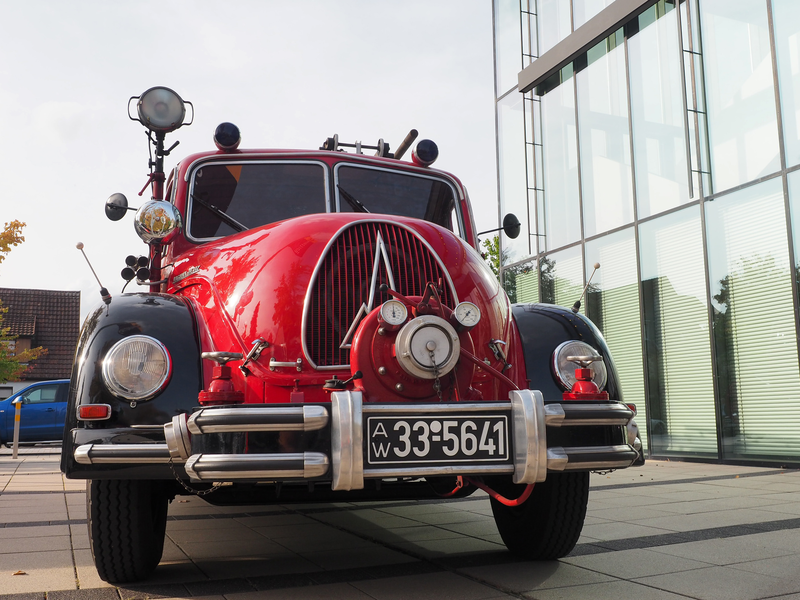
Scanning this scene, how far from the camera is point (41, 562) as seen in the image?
157 inches

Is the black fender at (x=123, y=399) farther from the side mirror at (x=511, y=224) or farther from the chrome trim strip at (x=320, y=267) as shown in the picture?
the side mirror at (x=511, y=224)

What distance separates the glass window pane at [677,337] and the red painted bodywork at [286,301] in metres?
7.43

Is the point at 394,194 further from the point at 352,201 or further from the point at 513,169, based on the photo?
the point at 513,169

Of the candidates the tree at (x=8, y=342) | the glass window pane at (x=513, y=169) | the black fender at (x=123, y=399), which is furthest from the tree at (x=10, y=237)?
the black fender at (x=123, y=399)

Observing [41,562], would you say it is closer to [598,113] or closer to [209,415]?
[209,415]

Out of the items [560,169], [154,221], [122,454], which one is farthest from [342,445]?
[560,169]

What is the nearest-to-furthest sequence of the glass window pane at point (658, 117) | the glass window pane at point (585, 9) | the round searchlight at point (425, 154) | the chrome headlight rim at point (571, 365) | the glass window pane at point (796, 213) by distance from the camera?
1. the chrome headlight rim at point (571, 365)
2. the round searchlight at point (425, 154)
3. the glass window pane at point (796, 213)
4. the glass window pane at point (658, 117)
5. the glass window pane at point (585, 9)

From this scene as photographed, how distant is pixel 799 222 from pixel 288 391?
7.95m

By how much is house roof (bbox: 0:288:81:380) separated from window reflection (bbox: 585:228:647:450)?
26496 mm

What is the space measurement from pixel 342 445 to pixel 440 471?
406mm

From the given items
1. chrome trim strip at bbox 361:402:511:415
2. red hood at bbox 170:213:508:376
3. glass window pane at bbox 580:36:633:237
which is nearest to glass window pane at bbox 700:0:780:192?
glass window pane at bbox 580:36:633:237

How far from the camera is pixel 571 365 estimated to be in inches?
144

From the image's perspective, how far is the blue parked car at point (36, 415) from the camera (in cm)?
1622

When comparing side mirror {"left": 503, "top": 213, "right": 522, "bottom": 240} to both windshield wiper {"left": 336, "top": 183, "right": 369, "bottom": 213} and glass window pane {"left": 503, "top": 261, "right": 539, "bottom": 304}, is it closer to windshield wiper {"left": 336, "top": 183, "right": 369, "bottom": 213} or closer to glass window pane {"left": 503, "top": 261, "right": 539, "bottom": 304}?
windshield wiper {"left": 336, "top": 183, "right": 369, "bottom": 213}
